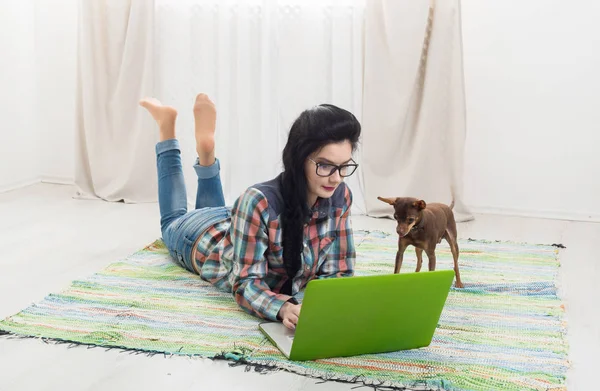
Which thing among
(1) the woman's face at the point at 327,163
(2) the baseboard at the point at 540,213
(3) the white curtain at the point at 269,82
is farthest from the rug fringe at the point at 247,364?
(2) the baseboard at the point at 540,213

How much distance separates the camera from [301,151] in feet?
6.36

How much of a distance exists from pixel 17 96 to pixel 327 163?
8.09 feet

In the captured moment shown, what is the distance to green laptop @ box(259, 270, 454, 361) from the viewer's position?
65.8 inches

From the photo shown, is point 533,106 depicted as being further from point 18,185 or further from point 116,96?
point 18,185

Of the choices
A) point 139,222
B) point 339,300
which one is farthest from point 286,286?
point 139,222

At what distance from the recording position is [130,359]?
1.82 metres

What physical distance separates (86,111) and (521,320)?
7.61 feet

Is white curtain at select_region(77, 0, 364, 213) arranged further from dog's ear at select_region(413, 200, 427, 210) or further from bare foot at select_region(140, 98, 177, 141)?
dog's ear at select_region(413, 200, 427, 210)

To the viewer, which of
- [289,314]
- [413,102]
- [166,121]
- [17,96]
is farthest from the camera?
[17,96]

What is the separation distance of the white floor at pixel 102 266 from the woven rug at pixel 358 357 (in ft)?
0.17

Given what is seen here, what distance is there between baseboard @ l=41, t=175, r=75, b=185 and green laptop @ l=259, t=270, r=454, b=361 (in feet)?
7.87

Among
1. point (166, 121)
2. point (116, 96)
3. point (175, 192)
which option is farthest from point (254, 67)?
point (175, 192)

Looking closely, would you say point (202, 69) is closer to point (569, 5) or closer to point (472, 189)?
point (472, 189)

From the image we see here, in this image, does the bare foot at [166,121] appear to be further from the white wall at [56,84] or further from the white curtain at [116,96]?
the white wall at [56,84]
